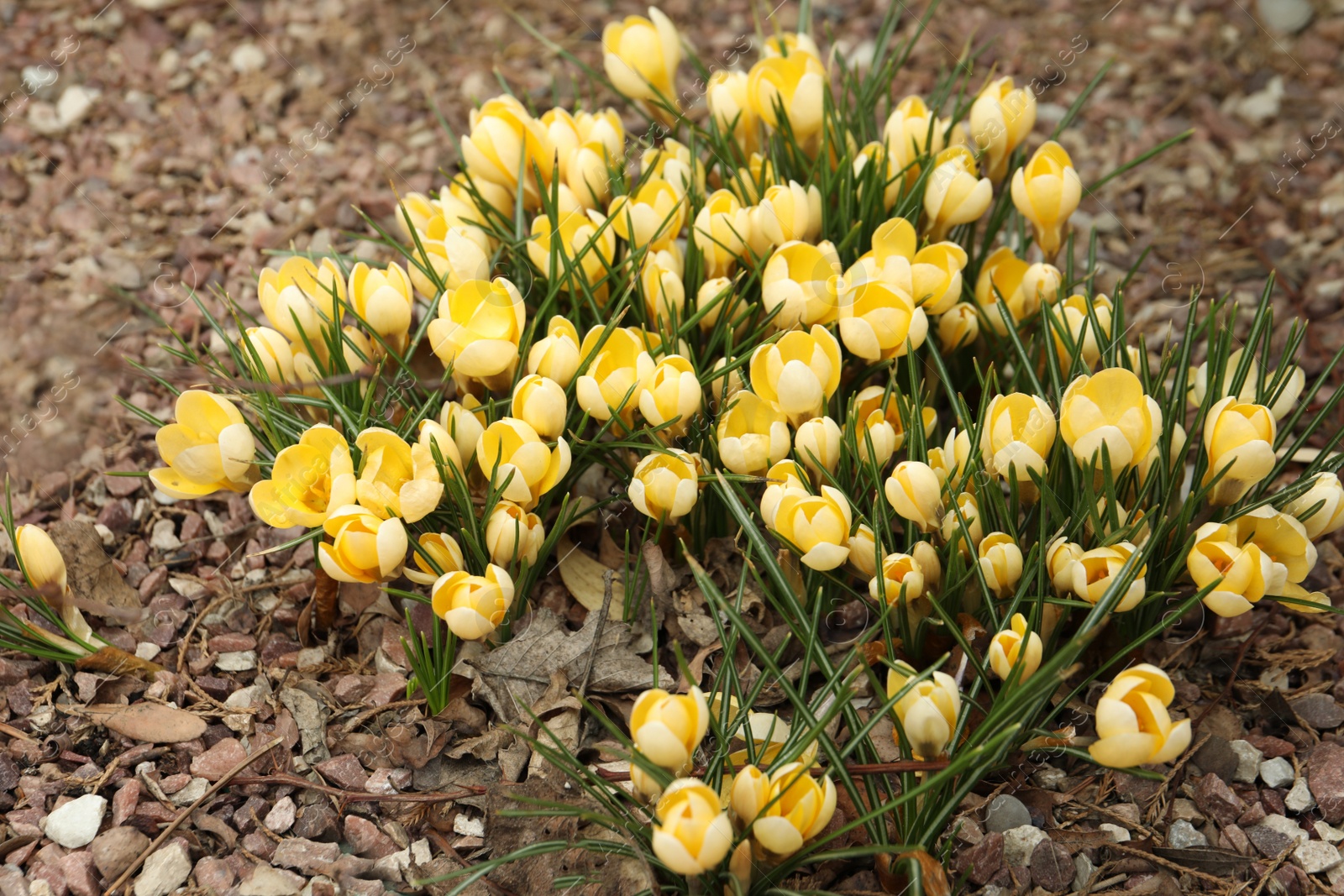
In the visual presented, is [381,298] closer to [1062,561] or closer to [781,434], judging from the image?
[781,434]

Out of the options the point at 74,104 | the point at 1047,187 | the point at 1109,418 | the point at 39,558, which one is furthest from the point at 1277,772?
the point at 74,104

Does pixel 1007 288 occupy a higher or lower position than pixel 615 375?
lower

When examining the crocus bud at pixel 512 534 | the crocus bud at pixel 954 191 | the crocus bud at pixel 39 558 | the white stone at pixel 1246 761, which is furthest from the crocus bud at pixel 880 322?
the crocus bud at pixel 39 558

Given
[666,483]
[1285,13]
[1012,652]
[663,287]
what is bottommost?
[1285,13]

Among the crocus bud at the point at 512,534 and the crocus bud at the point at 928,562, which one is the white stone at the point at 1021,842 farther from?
the crocus bud at the point at 512,534

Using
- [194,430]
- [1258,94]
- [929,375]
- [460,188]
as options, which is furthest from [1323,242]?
[194,430]

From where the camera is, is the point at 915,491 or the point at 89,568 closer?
the point at 915,491

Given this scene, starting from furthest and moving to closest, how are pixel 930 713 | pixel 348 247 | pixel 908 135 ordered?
1. pixel 348 247
2. pixel 908 135
3. pixel 930 713

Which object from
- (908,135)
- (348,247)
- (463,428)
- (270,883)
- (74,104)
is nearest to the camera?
(270,883)

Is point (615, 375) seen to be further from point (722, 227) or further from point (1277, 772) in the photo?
point (1277, 772)
